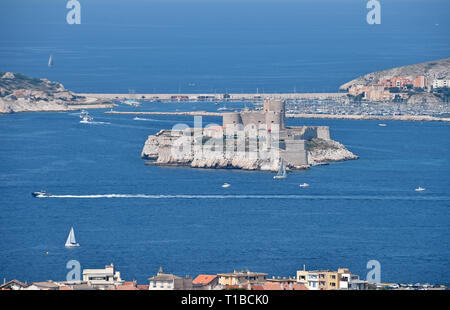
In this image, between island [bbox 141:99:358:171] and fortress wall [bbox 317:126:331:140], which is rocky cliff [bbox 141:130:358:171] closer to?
island [bbox 141:99:358:171]

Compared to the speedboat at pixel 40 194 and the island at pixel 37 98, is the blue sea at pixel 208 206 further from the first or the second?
the island at pixel 37 98

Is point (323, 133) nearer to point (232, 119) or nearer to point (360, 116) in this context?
point (232, 119)

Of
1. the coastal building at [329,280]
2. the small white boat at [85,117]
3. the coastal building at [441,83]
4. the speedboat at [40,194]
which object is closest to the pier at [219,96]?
the coastal building at [441,83]

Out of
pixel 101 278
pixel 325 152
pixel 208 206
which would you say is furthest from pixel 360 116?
pixel 101 278

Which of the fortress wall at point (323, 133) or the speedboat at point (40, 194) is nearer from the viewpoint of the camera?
the speedboat at point (40, 194)

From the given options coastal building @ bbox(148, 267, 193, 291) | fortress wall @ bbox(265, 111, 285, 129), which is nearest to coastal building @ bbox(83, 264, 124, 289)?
coastal building @ bbox(148, 267, 193, 291)
